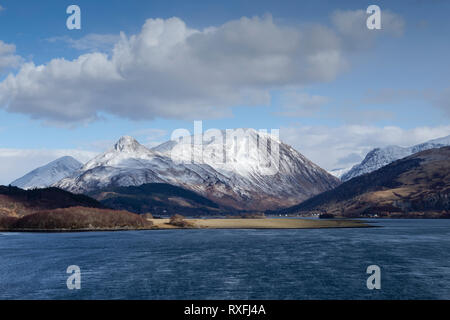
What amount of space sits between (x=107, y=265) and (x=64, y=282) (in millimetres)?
25199

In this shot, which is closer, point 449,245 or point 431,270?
point 431,270
